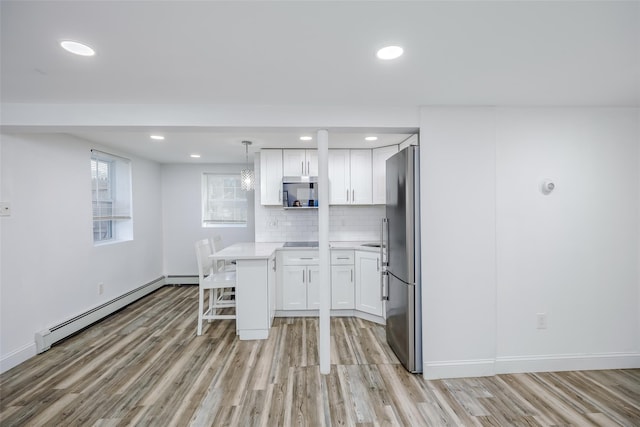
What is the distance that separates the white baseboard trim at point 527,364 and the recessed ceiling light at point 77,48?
3.24 m

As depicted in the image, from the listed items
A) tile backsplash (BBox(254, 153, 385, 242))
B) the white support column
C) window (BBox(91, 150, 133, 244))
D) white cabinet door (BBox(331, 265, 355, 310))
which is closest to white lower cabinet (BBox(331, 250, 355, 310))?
white cabinet door (BBox(331, 265, 355, 310))

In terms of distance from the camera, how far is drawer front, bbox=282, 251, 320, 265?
151 inches

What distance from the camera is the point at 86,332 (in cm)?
335

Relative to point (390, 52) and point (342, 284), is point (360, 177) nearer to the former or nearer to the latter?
point (342, 284)

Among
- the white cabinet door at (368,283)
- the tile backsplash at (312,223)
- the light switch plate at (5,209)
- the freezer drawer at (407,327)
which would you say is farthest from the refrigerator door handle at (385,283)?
the light switch plate at (5,209)

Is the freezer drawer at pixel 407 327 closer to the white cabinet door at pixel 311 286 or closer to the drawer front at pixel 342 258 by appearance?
the drawer front at pixel 342 258

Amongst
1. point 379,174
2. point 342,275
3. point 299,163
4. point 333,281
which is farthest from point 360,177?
point 333,281

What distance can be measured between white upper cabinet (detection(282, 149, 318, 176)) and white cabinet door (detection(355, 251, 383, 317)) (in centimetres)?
143

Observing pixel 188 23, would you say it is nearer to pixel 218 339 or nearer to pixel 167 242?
pixel 218 339

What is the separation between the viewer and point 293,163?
4238 millimetres

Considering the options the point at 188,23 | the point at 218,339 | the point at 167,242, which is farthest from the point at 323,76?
the point at 167,242

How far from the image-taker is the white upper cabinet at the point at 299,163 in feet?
13.9

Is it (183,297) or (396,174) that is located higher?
(396,174)

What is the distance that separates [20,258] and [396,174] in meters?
3.74
